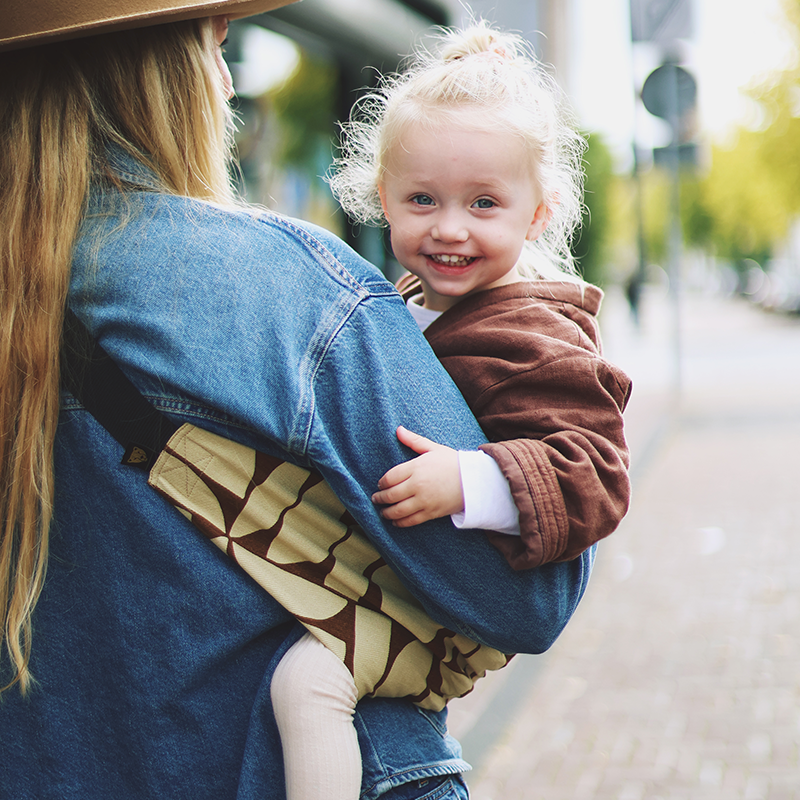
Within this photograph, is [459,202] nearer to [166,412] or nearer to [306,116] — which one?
[166,412]

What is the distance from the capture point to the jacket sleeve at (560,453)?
55.1 inches

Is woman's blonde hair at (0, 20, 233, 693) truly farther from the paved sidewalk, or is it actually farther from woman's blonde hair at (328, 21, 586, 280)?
the paved sidewalk

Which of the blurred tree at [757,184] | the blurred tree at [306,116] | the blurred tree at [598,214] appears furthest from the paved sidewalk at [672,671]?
the blurred tree at [757,184]

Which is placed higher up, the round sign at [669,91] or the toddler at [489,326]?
the toddler at [489,326]

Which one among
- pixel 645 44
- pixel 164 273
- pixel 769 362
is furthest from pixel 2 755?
pixel 769 362

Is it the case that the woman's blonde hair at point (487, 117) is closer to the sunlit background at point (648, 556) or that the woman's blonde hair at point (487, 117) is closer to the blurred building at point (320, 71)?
the sunlit background at point (648, 556)

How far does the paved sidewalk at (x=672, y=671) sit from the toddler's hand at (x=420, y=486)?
9.31ft

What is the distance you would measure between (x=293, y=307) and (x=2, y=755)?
76 cm

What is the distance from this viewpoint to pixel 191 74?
146 centimetres

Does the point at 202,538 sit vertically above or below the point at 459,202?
below

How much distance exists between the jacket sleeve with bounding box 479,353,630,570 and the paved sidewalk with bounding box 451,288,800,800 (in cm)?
274

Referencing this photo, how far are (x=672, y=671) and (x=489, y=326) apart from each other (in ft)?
12.6

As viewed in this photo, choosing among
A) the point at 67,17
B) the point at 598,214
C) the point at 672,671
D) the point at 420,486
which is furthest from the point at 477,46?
the point at 598,214

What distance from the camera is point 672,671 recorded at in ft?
16.4
